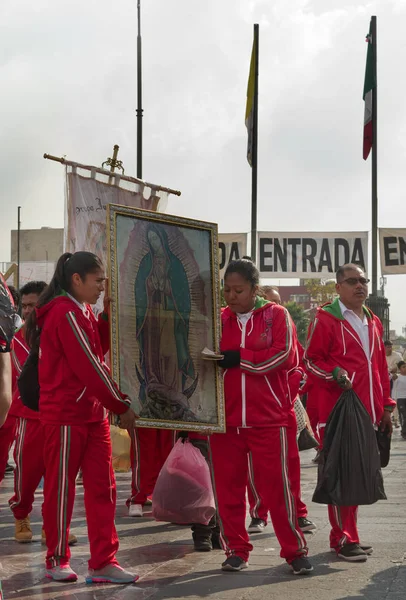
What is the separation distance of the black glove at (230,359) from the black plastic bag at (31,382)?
1.11m

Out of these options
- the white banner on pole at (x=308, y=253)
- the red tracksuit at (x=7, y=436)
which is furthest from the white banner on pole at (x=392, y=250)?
the red tracksuit at (x=7, y=436)

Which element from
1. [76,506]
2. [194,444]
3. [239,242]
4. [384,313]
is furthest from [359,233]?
[194,444]

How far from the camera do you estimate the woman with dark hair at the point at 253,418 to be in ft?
20.9

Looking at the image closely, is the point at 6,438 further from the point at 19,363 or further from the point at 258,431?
the point at 258,431

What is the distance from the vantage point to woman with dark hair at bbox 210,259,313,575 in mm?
6383

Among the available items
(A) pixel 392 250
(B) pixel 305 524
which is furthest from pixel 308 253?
(B) pixel 305 524

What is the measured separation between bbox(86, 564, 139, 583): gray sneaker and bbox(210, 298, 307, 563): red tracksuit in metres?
0.70

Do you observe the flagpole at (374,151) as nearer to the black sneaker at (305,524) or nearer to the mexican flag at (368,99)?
the mexican flag at (368,99)

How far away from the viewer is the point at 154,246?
650 centimetres

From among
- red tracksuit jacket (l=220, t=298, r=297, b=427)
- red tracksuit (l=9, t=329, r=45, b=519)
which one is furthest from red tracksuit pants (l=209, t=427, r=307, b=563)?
red tracksuit (l=9, t=329, r=45, b=519)

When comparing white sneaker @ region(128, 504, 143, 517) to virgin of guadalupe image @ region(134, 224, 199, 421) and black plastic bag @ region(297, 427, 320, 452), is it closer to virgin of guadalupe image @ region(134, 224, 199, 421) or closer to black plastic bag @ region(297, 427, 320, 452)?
black plastic bag @ region(297, 427, 320, 452)

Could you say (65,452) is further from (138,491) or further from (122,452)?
(122,452)

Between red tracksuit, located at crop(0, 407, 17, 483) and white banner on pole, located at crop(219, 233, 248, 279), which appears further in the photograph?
white banner on pole, located at crop(219, 233, 248, 279)

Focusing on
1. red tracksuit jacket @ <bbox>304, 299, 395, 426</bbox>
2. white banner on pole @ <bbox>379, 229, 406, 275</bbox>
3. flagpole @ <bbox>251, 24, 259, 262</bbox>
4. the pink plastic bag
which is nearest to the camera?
red tracksuit jacket @ <bbox>304, 299, 395, 426</bbox>
